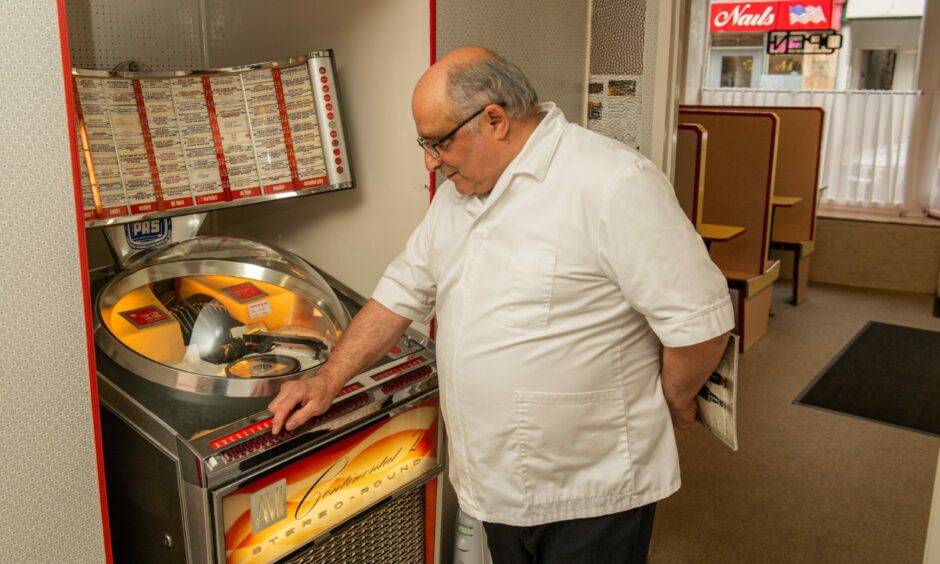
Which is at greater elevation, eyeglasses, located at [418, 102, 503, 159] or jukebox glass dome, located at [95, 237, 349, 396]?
eyeglasses, located at [418, 102, 503, 159]

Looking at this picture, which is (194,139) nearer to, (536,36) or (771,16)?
(536,36)

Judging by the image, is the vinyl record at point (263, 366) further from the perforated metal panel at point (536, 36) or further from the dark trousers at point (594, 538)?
the perforated metal panel at point (536, 36)

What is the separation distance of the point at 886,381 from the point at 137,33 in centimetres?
385

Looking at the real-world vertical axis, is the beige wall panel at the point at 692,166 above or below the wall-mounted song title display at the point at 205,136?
below

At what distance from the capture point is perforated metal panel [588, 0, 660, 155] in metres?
2.30

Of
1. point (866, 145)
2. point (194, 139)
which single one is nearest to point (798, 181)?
point (866, 145)

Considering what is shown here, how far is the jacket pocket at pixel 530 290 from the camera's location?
1.51 m

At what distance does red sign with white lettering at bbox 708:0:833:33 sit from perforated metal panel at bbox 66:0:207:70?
5.66 meters

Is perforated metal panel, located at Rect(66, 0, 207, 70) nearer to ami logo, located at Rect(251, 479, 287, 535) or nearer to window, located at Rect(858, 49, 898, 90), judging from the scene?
ami logo, located at Rect(251, 479, 287, 535)

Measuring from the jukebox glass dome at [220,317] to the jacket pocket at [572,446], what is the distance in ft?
1.68

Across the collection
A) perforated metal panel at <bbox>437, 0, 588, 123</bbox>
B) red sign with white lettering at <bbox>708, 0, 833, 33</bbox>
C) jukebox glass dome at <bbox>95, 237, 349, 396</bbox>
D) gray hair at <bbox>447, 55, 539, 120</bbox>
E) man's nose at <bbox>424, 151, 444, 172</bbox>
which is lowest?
jukebox glass dome at <bbox>95, 237, 349, 396</bbox>

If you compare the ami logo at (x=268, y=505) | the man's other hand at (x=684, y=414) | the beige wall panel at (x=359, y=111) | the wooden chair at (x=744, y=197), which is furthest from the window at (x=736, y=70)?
the ami logo at (x=268, y=505)

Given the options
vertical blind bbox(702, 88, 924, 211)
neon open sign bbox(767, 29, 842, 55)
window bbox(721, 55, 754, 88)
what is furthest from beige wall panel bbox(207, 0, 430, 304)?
window bbox(721, 55, 754, 88)

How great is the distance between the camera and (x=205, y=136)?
204cm
